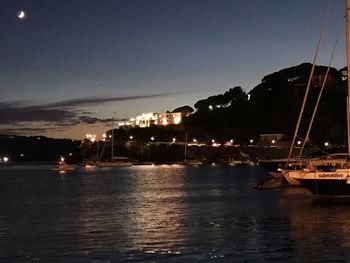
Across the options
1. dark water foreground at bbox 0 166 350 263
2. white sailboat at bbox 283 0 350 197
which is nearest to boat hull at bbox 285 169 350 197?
white sailboat at bbox 283 0 350 197

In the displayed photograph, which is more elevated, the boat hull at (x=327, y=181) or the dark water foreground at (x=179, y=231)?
the boat hull at (x=327, y=181)

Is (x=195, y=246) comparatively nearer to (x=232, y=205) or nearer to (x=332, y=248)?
(x=332, y=248)

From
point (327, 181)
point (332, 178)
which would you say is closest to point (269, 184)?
point (327, 181)

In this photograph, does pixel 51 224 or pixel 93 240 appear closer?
pixel 93 240

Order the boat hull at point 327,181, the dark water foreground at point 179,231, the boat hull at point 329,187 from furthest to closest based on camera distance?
the boat hull at point 329,187, the boat hull at point 327,181, the dark water foreground at point 179,231

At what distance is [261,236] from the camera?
2920 centimetres

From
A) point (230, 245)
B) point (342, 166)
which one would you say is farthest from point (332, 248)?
point (342, 166)

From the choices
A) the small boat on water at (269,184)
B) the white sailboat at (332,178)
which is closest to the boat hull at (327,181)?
the white sailboat at (332,178)

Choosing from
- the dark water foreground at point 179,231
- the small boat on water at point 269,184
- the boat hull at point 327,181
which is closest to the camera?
the dark water foreground at point 179,231

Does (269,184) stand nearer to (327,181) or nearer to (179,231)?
(327,181)

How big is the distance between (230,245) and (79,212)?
19785 millimetres

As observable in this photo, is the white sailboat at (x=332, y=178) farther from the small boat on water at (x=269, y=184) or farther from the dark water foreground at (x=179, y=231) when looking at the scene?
the small boat on water at (x=269, y=184)

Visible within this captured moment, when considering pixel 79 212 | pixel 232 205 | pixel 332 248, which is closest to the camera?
pixel 332 248

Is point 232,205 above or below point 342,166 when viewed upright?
below
